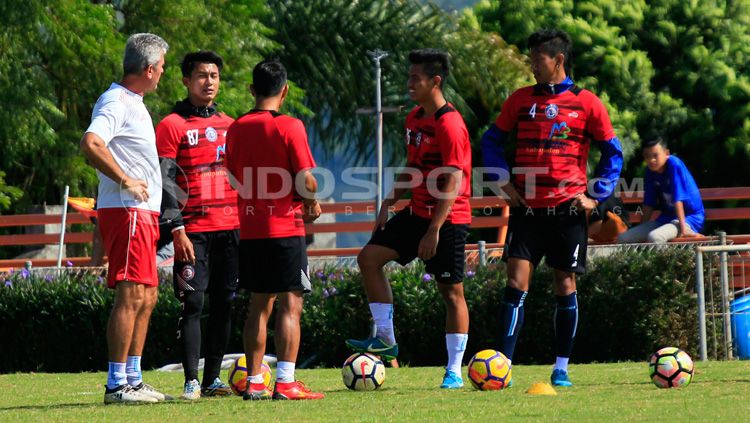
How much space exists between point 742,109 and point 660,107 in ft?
5.90

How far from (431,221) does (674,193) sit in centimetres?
639

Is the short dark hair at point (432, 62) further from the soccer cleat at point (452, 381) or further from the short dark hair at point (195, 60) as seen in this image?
the soccer cleat at point (452, 381)

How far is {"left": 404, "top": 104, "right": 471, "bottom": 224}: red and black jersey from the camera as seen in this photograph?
833 centimetres

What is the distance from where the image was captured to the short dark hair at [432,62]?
8.57 metres

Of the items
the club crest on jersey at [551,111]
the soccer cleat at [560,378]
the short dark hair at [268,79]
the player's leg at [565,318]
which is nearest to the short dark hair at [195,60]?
the short dark hair at [268,79]

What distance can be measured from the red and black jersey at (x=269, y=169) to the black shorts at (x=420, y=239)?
0.94 meters

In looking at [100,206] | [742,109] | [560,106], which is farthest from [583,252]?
[742,109]

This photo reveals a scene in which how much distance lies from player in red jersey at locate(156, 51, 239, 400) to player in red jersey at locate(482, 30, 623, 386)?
1.76 m

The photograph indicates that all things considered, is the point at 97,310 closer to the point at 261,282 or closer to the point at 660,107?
the point at 261,282

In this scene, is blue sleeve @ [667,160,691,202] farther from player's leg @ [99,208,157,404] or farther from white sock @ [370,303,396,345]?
player's leg @ [99,208,157,404]

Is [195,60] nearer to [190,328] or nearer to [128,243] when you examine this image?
[128,243]

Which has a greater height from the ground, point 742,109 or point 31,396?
point 742,109

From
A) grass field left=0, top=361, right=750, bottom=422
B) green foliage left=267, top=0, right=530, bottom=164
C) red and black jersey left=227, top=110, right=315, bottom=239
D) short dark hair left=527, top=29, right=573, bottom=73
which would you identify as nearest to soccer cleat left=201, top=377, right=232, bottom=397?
grass field left=0, top=361, right=750, bottom=422

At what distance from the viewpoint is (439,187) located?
8.33 metres
